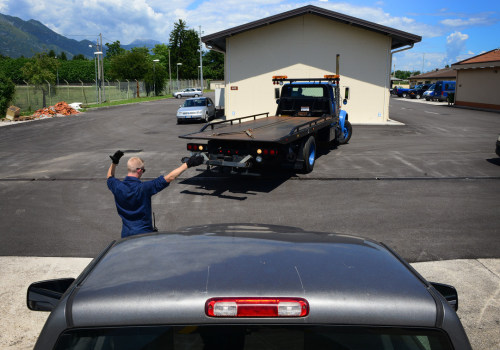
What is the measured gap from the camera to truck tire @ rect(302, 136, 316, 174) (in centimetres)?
1248

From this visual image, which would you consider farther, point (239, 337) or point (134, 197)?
point (134, 197)

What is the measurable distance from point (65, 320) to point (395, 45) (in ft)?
95.7

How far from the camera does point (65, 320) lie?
1777 mm

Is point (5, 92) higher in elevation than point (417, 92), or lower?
lower

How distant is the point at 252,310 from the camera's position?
1.69 metres

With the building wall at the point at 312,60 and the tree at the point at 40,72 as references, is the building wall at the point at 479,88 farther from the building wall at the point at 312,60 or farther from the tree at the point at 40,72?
the tree at the point at 40,72

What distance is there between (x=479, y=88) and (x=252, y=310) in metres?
45.9

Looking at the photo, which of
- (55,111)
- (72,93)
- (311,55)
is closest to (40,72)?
(72,93)

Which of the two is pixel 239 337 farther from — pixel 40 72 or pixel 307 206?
pixel 40 72

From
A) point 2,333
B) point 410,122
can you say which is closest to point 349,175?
point 2,333

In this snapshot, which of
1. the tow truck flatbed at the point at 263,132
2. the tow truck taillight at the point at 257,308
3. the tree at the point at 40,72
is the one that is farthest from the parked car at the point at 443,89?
the tow truck taillight at the point at 257,308

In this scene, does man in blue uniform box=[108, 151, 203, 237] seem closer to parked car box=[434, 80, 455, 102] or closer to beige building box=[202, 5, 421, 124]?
beige building box=[202, 5, 421, 124]

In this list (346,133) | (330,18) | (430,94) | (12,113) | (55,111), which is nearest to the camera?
(346,133)

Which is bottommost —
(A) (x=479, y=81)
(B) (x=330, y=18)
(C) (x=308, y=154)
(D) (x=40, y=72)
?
(C) (x=308, y=154)
